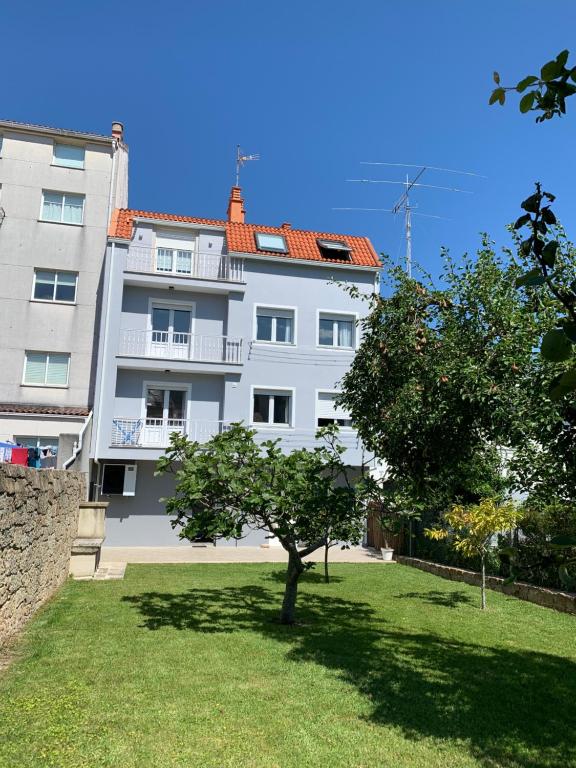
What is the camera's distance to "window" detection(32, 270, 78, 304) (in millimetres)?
22203

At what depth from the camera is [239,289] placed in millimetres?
22828

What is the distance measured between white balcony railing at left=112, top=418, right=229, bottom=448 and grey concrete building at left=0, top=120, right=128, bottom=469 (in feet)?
4.71

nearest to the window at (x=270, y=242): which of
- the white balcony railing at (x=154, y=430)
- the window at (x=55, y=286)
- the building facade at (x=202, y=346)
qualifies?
the building facade at (x=202, y=346)

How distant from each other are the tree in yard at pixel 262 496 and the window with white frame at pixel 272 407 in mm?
13740

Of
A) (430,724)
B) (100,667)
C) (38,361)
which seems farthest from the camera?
(38,361)

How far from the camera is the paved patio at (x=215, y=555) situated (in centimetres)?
1701

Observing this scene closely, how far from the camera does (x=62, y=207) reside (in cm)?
2302

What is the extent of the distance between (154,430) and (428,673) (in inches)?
637

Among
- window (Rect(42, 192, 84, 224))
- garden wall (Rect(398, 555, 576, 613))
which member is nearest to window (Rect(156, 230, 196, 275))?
window (Rect(42, 192, 84, 224))

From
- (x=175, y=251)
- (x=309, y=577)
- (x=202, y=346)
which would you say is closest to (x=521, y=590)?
(x=309, y=577)

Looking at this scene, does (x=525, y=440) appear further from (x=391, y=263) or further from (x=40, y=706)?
(x=40, y=706)

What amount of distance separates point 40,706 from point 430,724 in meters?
3.30

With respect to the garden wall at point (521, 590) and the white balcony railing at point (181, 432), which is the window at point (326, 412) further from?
the garden wall at point (521, 590)

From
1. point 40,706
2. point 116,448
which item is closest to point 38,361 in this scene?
point 116,448
